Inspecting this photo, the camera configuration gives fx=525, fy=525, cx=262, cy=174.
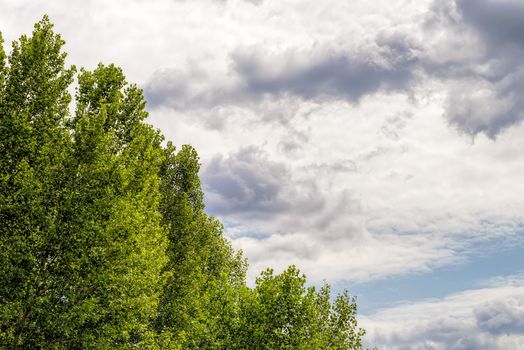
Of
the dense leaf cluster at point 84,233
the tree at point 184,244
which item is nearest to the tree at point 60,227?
the dense leaf cluster at point 84,233

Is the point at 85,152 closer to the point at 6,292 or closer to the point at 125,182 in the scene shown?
the point at 125,182

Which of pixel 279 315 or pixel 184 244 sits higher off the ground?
pixel 184 244

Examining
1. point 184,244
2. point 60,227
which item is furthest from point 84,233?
point 184,244

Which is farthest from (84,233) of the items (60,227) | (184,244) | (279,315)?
(184,244)

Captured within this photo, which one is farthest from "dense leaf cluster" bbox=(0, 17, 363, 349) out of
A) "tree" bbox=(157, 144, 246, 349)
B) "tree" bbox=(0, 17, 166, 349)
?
"tree" bbox=(157, 144, 246, 349)

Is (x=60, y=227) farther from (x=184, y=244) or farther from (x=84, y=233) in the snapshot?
(x=184, y=244)

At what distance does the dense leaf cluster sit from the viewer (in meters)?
23.8

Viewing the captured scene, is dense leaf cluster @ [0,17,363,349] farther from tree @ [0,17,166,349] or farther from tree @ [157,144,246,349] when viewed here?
tree @ [157,144,246,349]

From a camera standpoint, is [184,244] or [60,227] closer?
[60,227]

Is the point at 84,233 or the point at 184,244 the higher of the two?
the point at 184,244

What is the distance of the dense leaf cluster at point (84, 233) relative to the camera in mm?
23781

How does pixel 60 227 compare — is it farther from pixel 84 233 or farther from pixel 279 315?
pixel 279 315

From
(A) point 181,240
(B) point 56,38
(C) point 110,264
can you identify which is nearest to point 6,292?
(C) point 110,264

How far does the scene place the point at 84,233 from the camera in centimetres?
2423
